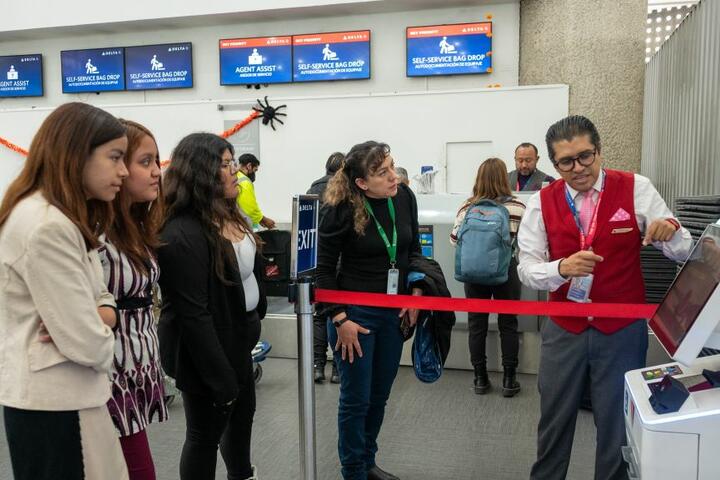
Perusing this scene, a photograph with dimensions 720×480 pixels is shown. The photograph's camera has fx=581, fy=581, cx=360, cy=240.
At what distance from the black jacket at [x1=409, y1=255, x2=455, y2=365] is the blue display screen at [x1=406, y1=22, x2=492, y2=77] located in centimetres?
618

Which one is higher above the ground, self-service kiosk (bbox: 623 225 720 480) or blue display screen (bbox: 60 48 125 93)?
blue display screen (bbox: 60 48 125 93)

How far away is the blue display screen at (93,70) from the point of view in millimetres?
9367

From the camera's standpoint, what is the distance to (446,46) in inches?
319

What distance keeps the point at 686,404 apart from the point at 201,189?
4.78 ft

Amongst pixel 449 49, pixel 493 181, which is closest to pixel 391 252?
pixel 493 181

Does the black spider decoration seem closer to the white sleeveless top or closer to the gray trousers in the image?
the white sleeveless top

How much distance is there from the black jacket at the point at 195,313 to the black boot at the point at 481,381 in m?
2.27

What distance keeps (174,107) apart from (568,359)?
7629 mm

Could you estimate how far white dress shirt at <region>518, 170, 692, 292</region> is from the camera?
6.13ft

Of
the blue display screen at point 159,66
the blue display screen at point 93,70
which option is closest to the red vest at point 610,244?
the blue display screen at point 159,66

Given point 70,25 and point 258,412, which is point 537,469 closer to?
point 258,412

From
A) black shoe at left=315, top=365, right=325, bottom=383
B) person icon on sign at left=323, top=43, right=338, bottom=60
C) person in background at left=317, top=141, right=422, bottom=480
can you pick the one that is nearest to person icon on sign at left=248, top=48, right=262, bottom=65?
person icon on sign at left=323, top=43, right=338, bottom=60

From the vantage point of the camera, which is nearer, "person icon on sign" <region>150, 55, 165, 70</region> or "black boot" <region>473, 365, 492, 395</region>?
"black boot" <region>473, 365, 492, 395</region>

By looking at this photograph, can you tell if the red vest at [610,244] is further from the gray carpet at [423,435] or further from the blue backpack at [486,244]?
the blue backpack at [486,244]
